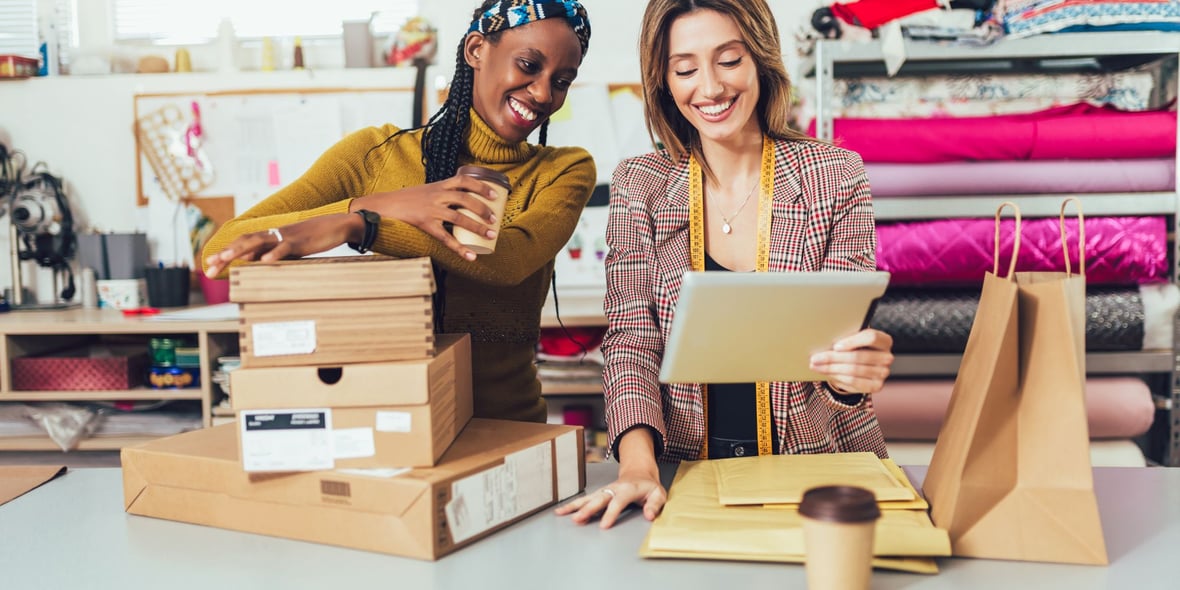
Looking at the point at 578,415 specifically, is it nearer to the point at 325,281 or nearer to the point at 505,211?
the point at 505,211

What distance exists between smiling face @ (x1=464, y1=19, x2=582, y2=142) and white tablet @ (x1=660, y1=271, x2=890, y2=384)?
553 mm

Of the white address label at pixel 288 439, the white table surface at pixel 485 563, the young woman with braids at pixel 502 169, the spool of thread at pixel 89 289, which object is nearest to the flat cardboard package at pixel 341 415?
the white address label at pixel 288 439

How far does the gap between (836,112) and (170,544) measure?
1.86m

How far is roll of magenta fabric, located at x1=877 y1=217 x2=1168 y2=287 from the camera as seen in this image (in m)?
2.22

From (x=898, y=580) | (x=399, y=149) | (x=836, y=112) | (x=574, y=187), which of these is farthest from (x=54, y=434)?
(x=898, y=580)

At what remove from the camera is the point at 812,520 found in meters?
0.71

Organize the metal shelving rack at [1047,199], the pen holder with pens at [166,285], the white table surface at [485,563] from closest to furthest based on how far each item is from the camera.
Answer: the white table surface at [485,563], the metal shelving rack at [1047,199], the pen holder with pens at [166,285]

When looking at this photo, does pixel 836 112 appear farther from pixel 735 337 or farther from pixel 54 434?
pixel 54 434

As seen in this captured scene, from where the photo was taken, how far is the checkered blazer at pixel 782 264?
1.37 meters

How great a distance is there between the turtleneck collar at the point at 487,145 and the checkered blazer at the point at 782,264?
0.22 metres

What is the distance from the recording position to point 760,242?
141 cm

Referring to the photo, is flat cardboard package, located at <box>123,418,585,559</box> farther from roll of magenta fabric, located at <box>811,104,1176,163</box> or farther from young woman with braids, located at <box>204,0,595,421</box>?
roll of magenta fabric, located at <box>811,104,1176,163</box>

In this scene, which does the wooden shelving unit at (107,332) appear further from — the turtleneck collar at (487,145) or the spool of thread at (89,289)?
the turtleneck collar at (487,145)

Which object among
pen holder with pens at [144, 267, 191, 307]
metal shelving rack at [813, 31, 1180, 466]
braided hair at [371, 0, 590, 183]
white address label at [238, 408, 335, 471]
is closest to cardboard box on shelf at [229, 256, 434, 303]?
white address label at [238, 408, 335, 471]
